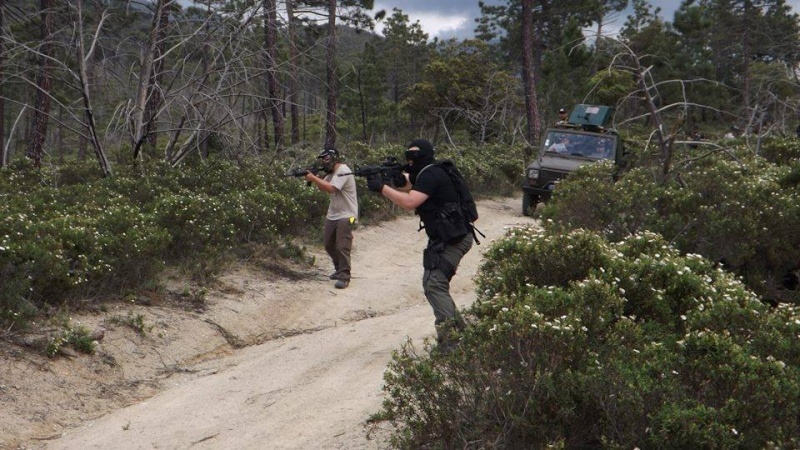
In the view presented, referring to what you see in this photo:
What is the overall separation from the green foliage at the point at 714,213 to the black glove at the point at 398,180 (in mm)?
1716

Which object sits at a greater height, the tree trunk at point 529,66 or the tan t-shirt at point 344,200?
the tree trunk at point 529,66

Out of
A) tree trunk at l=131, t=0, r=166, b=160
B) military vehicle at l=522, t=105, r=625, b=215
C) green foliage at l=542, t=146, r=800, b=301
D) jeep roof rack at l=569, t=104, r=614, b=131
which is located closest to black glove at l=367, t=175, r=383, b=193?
green foliage at l=542, t=146, r=800, b=301

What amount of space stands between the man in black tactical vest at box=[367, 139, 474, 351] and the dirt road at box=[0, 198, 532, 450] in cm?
78

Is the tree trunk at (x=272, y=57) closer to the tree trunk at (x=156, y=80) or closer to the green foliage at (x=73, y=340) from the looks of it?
the tree trunk at (x=156, y=80)

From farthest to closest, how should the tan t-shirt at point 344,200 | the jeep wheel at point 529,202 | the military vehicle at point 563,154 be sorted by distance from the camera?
1. the jeep wheel at point 529,202
2. the military vehicle at point 563,154
3. the tan t-shirt at point 344,200

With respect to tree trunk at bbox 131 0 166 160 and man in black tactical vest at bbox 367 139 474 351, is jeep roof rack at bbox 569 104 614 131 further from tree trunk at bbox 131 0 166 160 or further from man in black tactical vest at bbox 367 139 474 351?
man in black tactical vest at bbox 367 139 474 351

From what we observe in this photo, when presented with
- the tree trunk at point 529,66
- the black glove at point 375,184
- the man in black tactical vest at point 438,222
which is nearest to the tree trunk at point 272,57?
the black glove at point 375,184

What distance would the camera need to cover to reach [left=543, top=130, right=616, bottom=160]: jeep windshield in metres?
16.3

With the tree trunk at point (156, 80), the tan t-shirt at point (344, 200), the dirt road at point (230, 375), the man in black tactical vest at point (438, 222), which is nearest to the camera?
the dirt road at point (230, 375)

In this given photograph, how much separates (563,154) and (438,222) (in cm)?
1068

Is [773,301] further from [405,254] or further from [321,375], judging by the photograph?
[405,254]

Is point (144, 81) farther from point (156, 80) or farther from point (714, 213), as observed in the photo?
point (714, 213)

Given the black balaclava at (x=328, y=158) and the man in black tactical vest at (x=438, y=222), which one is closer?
the man in black tactical vest at (x=438, y=222)

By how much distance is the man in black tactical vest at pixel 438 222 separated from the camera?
627 cm
